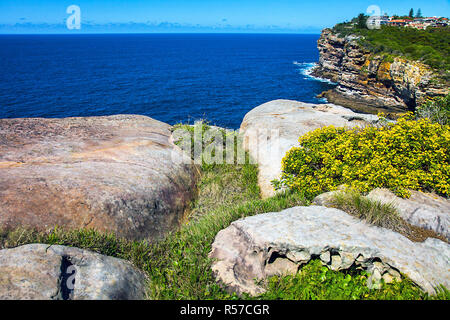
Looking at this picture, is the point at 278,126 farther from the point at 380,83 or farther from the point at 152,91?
the point at 152,91

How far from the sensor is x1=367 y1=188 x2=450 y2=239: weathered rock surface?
6720 mm

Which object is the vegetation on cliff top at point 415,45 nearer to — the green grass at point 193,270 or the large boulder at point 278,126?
the large boulder at point 278,126

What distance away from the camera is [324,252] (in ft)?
19.9

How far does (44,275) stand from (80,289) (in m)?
0.65

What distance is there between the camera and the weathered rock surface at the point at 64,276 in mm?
4551

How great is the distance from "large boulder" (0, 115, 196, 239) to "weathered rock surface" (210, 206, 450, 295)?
7.97 feet

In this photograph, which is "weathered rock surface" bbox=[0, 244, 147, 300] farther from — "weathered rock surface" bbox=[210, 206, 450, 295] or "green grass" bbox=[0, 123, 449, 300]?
"weathered rock surface" bbox=[210, 206, 450, 295]

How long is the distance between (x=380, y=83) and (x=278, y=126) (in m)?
44.5

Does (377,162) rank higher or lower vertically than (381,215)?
higher

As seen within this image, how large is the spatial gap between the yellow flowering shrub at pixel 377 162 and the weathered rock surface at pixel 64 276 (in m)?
5.74

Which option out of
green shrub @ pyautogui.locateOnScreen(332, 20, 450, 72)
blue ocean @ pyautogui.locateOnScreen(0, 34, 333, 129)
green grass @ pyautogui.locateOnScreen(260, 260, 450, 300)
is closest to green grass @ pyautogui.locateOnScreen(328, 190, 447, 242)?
green grass @ pyautogui.locateOnScreen(260, 260, 450, 300)

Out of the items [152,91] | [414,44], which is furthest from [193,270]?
[414,44]

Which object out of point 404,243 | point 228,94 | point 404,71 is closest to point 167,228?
point 404,243
